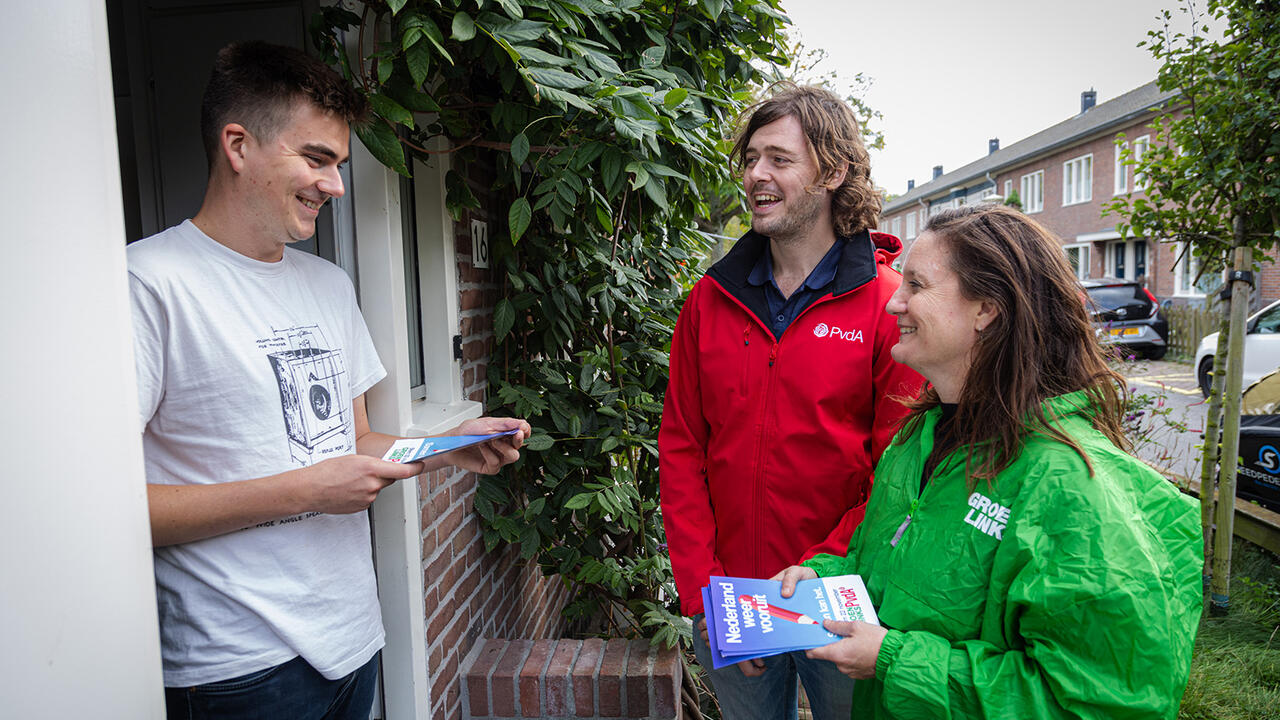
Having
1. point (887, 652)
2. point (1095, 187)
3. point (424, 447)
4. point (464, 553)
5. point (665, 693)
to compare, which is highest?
point (1095, 187)

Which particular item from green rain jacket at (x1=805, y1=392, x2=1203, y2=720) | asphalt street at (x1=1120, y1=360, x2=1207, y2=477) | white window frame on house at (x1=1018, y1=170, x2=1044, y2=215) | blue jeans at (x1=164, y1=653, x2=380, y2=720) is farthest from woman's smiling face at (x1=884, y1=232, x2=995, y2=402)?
white window frame on house at (x1=1018, y1=170, x2=1044, y2=215)

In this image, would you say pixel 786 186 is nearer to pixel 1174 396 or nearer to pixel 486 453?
pixel 486 453

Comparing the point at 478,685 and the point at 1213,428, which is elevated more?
the point at 1213,428

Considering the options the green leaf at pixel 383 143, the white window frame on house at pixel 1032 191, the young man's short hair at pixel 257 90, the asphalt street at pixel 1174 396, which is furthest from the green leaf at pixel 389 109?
the white window frame on house at pixel 1032 191

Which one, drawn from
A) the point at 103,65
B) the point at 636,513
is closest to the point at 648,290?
the point at 636,513

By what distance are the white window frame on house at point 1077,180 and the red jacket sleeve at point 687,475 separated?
99.7ft

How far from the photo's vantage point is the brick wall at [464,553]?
Answer: 232cm

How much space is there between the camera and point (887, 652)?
4.33ft

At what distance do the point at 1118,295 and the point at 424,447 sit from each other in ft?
57.5

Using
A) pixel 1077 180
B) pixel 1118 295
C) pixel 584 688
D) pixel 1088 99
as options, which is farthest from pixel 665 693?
pixel 1088 99

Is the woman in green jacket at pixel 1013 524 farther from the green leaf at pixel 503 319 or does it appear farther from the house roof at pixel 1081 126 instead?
the house roof at pixel 1081 126

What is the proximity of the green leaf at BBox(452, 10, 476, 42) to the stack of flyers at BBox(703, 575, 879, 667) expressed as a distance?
1.31 metres

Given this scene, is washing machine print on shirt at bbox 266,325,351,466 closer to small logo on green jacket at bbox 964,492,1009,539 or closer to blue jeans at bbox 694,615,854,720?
blue jeans at bbox 694,615,854,720

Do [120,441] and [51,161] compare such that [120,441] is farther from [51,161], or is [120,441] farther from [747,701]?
[747,701]
